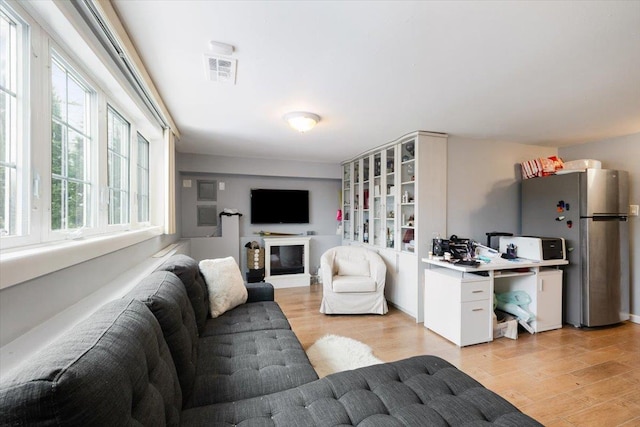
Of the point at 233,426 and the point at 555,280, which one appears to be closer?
the point at 233,426

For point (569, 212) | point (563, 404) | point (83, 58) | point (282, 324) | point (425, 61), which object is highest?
point (425, 61)

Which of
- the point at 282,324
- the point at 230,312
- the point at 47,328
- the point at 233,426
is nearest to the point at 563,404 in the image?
the point at 282,324

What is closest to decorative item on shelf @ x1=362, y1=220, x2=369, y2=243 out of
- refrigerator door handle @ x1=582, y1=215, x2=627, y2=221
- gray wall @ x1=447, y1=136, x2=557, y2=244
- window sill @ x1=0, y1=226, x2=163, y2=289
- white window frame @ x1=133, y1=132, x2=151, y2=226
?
gray wall @ x1=447, y1=136, x2=557, y2=244

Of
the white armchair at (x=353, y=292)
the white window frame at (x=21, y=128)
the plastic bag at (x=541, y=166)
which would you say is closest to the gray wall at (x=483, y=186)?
the plastic bag at (x=541, y=166)

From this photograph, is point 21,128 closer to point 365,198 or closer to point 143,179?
point 143,179

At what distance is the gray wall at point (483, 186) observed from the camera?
11.4 ft

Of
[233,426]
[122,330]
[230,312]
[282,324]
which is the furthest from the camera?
[230,312]

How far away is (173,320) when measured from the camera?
127 centimetres

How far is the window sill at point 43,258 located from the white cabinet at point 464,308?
9.35ft

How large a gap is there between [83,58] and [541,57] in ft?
8.61

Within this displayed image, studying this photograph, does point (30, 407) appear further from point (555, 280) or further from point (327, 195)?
point (327, 195)

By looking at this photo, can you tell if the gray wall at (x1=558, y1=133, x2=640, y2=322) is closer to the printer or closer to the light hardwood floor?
the light hardwood floor

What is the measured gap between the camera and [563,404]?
1858mm

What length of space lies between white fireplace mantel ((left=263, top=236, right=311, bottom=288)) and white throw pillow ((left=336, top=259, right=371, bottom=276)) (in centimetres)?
120
